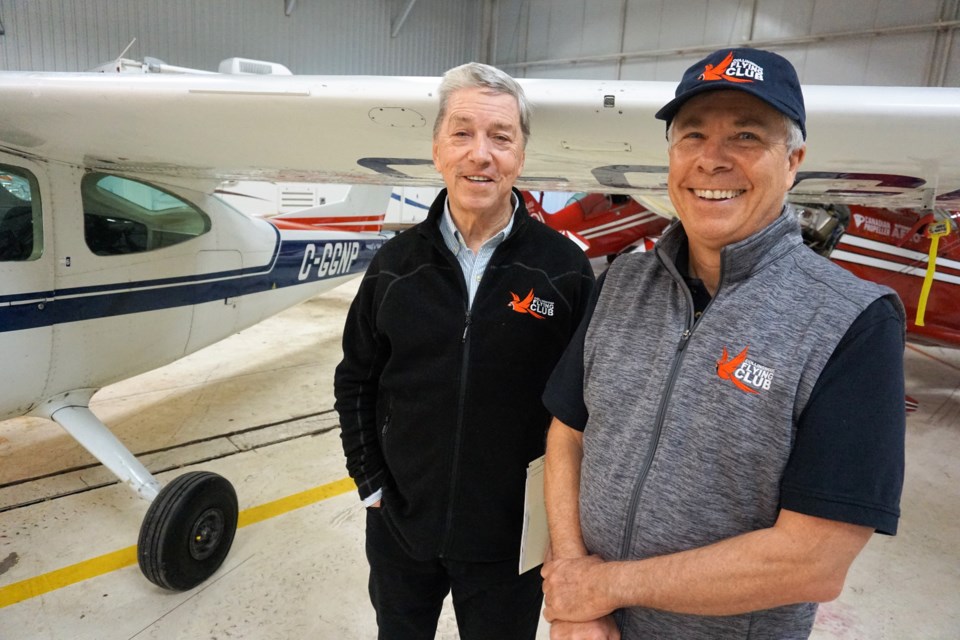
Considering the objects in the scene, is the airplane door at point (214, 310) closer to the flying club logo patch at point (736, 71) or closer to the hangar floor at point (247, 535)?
the hangar floor at point (247, 535)

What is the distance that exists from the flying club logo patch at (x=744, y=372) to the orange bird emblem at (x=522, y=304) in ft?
1.90

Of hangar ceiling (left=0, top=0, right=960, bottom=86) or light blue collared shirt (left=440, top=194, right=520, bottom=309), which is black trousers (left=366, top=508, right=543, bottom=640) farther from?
hangar ceiling (left=0, top=0, right=960, bottom=86)

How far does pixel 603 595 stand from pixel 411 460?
0.63m

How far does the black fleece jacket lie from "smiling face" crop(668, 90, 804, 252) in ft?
1.73

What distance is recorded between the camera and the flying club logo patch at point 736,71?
826 mm

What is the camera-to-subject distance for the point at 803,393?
76 cm

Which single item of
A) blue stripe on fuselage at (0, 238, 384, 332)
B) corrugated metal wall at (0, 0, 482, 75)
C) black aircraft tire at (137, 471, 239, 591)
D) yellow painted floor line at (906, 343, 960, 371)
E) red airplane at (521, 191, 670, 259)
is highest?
corrugated metal wall at (0, 0, 482, 75)

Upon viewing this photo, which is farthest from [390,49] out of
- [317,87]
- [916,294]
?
[317,87]

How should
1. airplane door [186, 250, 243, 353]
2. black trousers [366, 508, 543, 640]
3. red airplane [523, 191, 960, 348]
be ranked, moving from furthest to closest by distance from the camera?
red airplane [523, 191, 960, 348] → airplane door [186, 250, 243, 353] → black trousers [366, 508, 543, 640]

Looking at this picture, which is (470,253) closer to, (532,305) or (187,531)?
(532,305)

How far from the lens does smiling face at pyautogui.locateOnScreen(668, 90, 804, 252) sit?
0.86m

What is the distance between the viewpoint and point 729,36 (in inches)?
488

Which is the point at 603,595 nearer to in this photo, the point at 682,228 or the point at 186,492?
the point at 682,228

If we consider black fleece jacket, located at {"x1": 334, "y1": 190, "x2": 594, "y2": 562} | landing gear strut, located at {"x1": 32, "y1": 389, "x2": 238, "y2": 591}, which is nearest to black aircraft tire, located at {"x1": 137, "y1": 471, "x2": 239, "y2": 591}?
landing gear strut, located at {"x1": 32, "y1": 389, "x2": 238, "y2": 591}
